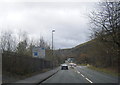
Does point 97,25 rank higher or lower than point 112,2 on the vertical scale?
Answer: lower

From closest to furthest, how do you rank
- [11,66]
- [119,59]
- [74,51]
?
1. [11,66]
2. [119,59]
3. [74,51]

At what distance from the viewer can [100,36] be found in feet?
116

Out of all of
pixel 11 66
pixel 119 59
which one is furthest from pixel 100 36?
pixel 11 66

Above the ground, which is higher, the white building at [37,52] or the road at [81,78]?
the white building at [37,52]

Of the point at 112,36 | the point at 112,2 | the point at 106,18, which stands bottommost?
the point at 112,36

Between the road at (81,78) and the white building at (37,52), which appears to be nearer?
the road at (81,78)

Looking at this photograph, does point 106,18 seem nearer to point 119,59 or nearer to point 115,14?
point 115,14

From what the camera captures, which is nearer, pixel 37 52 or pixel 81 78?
pixel 81 78

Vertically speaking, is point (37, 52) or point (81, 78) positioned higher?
point (37, 52)

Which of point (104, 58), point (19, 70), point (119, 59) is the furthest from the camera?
point (104, 58)

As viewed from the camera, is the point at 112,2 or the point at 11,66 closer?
the point at 11,66

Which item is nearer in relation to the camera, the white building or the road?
the road

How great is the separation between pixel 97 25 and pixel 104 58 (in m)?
22.7

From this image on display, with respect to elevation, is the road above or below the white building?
below
